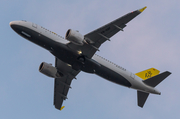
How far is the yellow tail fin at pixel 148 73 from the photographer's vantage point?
57188 mm

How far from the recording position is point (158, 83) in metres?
55.0

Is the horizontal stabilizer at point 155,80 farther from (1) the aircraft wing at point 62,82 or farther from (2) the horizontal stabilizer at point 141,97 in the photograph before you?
(1) the aircraft wing at point 62,82

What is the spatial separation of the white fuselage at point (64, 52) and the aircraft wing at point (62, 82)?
616cm

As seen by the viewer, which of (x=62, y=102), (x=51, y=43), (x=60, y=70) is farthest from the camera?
(x=62, y=102)

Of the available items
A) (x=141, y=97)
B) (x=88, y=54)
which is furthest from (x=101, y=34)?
(x=141, y=97)

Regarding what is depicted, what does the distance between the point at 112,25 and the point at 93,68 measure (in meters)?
8.91

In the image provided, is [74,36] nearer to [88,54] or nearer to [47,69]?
[88,54]

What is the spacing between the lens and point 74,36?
155 feet

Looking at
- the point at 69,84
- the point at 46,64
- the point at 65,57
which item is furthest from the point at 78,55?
the point at 69,84

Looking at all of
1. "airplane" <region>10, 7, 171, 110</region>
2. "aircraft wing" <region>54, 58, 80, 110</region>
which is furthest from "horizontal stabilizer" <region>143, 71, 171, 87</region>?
"aircraft wing" <region>54, 58, 80, 110</region>

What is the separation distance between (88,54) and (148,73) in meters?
14.2

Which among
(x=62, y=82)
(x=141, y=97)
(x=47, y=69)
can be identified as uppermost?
(x=47, y=69)

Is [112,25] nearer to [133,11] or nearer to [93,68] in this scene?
[133,11]

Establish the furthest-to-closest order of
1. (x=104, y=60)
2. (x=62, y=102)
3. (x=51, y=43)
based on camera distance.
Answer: (x=62, y=102)
(x=104, y=60)
(x=51, y=43)
